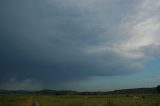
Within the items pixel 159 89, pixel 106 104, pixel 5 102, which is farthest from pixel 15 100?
pixel 159 89

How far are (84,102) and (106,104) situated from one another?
5.80 meters

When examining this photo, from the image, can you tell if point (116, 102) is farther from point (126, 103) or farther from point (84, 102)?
point (84, 102)

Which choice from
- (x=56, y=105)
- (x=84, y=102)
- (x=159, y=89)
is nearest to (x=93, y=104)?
(x=84, y=102)

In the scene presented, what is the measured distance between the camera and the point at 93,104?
85.2m

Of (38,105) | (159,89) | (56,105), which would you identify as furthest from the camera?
(159,89)

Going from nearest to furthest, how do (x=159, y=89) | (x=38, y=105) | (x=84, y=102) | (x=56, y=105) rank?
(x=38, y=105), (x=56, y=105), (x=84, y=102), (x=159, y=89)

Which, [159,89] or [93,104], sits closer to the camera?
[93,104]

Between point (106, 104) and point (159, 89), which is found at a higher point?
point (159, 89)

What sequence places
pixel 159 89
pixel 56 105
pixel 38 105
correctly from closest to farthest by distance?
pixel 38 105 → pixel 56 105 → pixel 159 89

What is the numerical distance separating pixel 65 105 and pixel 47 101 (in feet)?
18.2

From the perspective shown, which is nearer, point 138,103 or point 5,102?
point 5,102

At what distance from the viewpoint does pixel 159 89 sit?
585 ft

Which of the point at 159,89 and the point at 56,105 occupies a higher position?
the point at 159,89

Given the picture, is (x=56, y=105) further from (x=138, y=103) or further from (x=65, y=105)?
(x=138, y=103)
